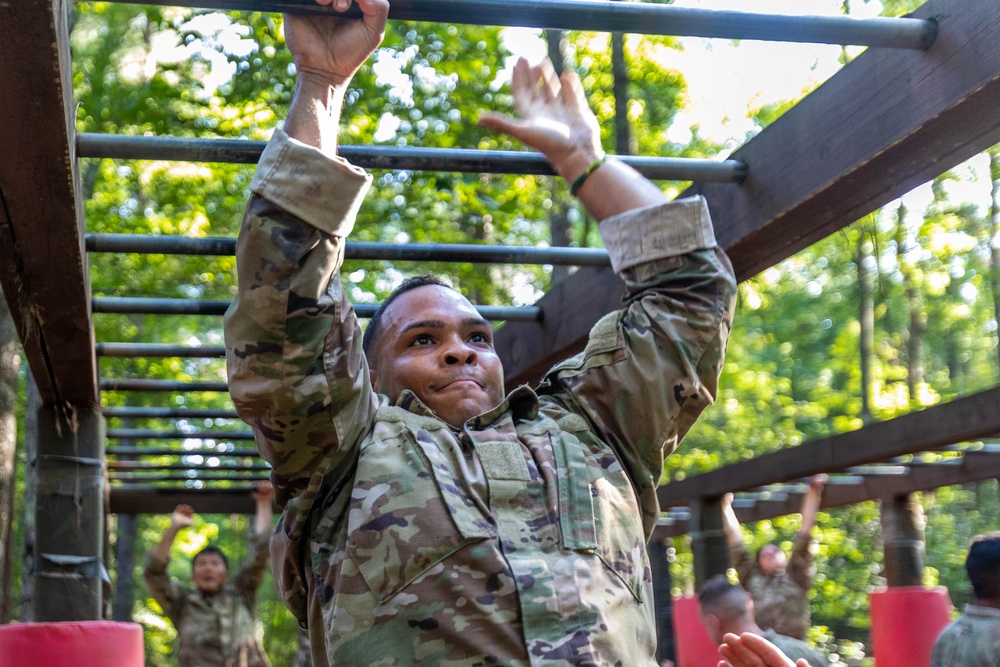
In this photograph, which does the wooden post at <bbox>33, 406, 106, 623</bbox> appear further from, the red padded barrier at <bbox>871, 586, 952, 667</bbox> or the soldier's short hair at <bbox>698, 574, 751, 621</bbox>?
the red padded barrier at <bbox>871, 586, 952, 667</bbox>

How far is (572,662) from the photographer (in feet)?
7.09

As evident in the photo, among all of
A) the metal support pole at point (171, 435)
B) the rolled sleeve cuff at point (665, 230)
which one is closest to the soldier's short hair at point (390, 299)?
the rolled sleeve cuff at point (665, 230)

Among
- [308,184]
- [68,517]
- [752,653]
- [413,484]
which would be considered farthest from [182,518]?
[752,653]

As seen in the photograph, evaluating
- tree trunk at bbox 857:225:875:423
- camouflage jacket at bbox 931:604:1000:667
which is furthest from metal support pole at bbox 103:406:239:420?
tree trunk at bbox 857:225:875:423

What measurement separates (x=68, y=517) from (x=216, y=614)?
11.0 ft

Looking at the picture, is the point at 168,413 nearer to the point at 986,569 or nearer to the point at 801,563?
the point at 986,569

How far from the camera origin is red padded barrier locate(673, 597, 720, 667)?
10.1 meters

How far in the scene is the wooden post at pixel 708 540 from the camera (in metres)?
9.67

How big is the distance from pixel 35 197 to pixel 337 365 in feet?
3.19

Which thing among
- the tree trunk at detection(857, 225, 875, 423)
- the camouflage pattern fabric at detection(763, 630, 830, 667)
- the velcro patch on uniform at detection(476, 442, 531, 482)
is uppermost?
the tree trunk at detection(857, 225, 875, 423)

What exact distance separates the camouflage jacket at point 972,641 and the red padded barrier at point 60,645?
339cm

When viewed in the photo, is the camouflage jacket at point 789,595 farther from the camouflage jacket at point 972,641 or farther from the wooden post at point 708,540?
the camouflage jacket at point 972,641

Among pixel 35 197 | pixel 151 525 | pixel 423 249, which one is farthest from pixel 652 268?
pixel 151 525

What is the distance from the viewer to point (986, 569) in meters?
5.00
